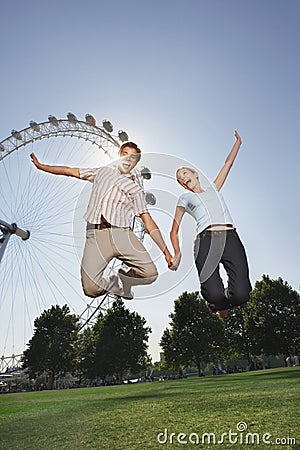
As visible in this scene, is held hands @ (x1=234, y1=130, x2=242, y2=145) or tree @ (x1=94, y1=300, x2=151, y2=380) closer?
held hands @ (x1=234, y1=130, x2=242, y2=145)

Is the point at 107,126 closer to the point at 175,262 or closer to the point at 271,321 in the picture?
the point at 175,262

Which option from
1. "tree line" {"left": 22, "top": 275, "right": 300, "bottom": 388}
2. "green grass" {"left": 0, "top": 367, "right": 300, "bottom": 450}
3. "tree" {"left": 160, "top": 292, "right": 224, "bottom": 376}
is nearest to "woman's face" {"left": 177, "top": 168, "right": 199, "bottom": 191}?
"green grass" {"left": 0, "top": 367, "right": 300, "bottom": 450}

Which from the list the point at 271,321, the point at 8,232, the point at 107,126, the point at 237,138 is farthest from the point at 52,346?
the point at 237,138

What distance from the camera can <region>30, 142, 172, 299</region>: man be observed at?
490 cm

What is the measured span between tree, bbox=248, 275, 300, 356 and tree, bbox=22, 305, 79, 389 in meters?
25.6

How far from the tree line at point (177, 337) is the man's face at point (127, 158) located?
46.9 m

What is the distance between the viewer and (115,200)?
5016mm

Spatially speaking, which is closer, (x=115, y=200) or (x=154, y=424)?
(x=115, y=200)

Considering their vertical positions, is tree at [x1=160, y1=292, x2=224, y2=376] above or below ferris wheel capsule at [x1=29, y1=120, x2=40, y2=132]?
below

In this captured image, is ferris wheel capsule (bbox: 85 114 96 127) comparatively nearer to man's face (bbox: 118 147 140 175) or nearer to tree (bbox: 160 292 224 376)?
man's face (bbox: 118 147 140 175)

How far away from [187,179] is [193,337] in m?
51.0

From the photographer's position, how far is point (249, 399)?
11.7 meters

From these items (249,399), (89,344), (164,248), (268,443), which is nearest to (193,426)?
(268,443)

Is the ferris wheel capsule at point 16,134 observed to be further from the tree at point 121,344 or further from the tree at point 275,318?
the tree at point 275,318
